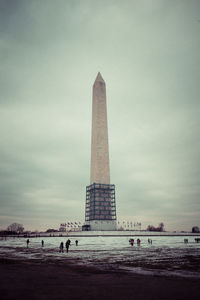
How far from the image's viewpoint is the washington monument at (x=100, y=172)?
131000 millimetres

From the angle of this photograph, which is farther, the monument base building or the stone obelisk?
the monument base building

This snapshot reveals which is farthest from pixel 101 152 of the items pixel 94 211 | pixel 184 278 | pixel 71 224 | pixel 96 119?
pixel 184 278

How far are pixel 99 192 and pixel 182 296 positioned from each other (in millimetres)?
132312

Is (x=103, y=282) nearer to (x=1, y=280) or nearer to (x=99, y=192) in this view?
(x=1, y=280)

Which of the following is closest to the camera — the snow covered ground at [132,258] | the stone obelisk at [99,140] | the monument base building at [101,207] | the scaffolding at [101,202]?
the snow covered ground at [132,258]

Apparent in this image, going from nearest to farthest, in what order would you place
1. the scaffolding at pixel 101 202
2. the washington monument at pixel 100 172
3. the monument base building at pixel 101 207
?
the washington monument at pixel 100 172 → the monument base building at pixel 101 207 → the scaffolding at pixel 101 202

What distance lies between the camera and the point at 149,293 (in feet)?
31.8

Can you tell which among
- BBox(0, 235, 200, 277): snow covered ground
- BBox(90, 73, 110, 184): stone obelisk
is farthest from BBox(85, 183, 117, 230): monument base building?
BBox(0, 235, 200, 277): snow covered ground

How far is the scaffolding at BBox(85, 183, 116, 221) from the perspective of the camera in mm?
139750

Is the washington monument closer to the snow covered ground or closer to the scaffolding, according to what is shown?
the scaffolding

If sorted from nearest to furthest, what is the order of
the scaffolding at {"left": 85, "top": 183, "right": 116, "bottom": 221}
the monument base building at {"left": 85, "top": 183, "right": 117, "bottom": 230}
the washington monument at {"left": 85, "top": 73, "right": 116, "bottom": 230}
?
the washington monument at {"left": 85, "top": 73, "right": 116, "bottom": 230}
the monument base building at {"left": 85, "top": 183, "right": 117, "bottom": 230}
the scaffolding at {"left": 85, "top": 183, "right": 116, "bottom": 221}

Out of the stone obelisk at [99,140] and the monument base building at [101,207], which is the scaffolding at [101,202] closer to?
the monument base building at [101,207]

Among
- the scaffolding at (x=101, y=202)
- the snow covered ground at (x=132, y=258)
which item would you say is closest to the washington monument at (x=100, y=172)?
the scaffolding at (x=101, y=202)

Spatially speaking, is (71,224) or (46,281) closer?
(46,281)
